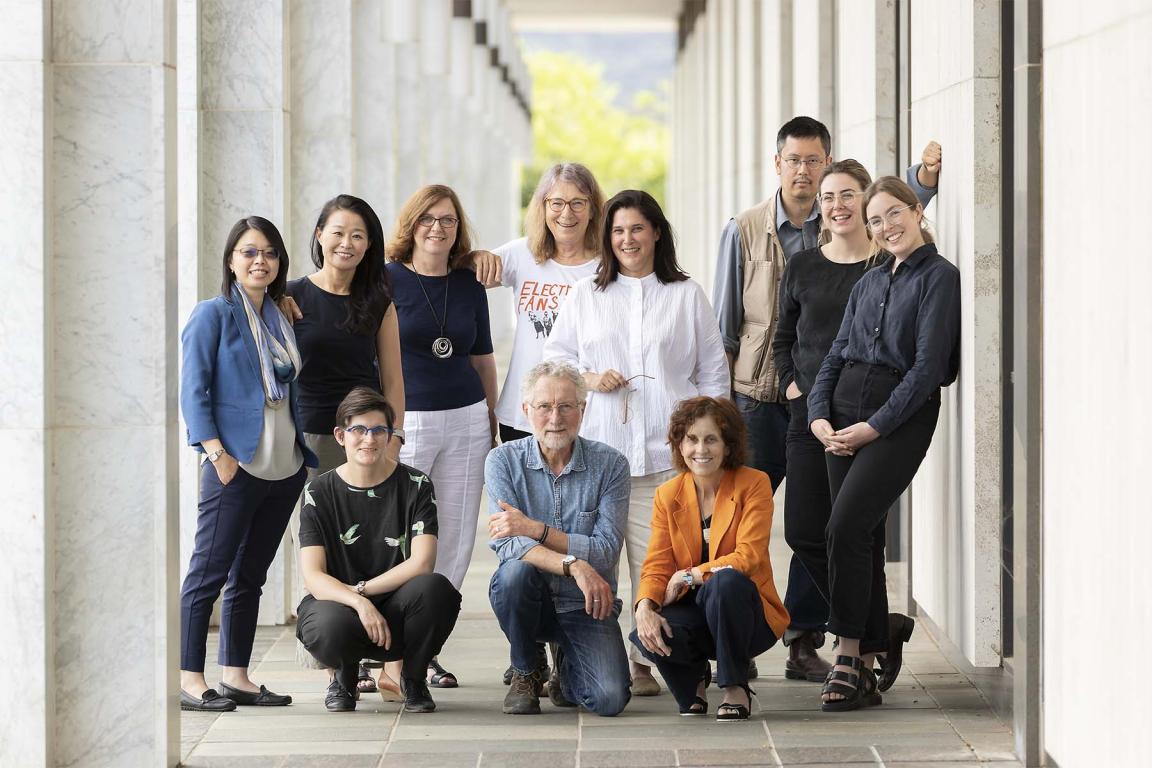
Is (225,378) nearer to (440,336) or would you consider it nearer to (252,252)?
(252,252)

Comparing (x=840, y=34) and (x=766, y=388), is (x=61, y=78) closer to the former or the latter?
(x=766, y=388)

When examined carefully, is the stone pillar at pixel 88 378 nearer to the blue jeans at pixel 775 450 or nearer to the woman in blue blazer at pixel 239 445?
the woman in blue blazer at pixel 239 445

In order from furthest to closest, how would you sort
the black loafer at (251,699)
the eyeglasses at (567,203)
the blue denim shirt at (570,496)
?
the eyeglasses at (567,203) → the black loafer at (251,699) → the blue denim shirt at (570,496)

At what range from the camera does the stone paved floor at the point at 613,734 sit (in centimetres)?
527

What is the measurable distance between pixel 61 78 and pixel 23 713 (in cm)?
177

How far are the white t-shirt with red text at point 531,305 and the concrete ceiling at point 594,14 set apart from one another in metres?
27.2

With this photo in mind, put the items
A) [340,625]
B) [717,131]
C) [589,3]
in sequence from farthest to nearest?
[589,3] < [717,131] < [340,625]

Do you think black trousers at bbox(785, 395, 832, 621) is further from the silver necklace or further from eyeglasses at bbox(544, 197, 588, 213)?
the silver necklace

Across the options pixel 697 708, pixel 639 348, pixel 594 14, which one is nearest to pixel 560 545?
pixel 697 708

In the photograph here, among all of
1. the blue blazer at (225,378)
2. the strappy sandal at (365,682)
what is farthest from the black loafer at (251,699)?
the blue blazer at (225,378)

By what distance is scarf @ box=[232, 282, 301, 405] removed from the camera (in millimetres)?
5797

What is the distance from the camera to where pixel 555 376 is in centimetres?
577
